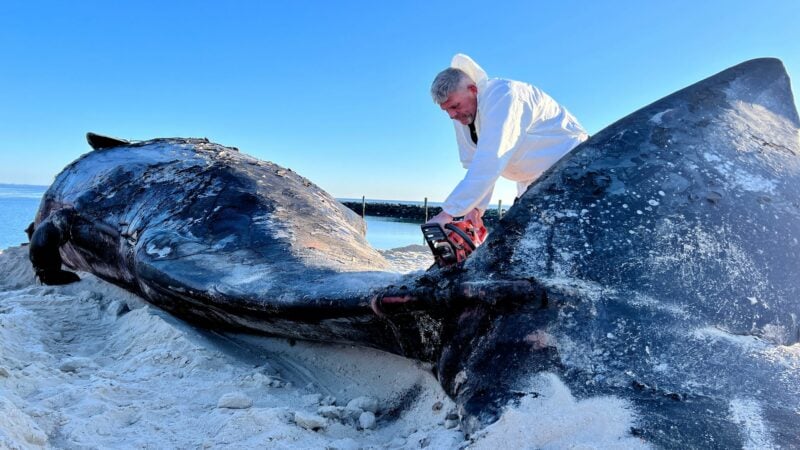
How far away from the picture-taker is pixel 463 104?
346 centimetres

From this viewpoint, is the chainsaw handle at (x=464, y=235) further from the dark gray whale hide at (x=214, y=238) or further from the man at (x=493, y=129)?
the dark gray whale hide at (x=214, y=238)

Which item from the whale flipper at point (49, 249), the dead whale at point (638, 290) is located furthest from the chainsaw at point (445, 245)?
the whale flipper at point (49, 249)

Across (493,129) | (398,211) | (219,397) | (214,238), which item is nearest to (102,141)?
(214,238)

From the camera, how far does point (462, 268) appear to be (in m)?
2.26

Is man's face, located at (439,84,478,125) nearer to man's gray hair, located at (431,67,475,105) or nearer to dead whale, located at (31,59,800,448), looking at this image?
man's gray hair, located at (431,67,475,105)

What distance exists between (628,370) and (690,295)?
0.40m

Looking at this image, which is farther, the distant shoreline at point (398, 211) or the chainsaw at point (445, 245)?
the distant shoreline at point (398, 211)

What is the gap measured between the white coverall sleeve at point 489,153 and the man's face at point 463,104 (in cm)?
26

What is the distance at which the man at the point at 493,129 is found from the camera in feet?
9.95

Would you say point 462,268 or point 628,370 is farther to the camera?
point 462,268

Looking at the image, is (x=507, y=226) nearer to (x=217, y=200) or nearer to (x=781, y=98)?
(x=781, y=98)

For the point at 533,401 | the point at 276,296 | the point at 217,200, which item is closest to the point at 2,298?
the point at 217,200

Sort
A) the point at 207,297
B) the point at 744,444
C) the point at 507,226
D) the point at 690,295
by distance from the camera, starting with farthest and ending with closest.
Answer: the point at 207,297, the point at 507,226, the point at 690,295, the point at 744,444

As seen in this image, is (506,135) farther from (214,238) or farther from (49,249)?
(49,249)
